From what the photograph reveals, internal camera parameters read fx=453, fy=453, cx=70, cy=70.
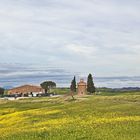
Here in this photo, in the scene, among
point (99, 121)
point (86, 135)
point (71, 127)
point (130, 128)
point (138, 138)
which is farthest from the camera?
point (99, 121)

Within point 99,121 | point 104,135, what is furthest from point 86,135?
point 99,121

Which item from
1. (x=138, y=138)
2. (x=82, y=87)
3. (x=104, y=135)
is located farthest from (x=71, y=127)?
(x=82, y=87)

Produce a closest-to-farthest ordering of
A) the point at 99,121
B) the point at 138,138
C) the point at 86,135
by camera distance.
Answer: the point at 138,138 → the point at 86,135 → the point at 99,121

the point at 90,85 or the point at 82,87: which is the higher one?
the point at 90,85

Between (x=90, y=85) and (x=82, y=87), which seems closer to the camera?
(x=82, y=87)

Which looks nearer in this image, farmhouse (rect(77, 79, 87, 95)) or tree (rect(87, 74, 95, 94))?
farmhouse (rect(77, 79, 87, 95))

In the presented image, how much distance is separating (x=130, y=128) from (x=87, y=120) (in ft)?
28.5

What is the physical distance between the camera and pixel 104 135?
1231 inches

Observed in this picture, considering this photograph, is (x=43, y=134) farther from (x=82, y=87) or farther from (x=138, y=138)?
(x=82, y=87)

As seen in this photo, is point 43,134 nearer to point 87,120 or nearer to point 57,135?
point 57,135

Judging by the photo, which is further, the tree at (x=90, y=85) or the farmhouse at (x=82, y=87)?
the tree at (x=90, y=85)

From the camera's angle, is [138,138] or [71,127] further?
[71,127]

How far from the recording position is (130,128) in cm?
3459

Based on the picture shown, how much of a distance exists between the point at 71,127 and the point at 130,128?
5.08 m
